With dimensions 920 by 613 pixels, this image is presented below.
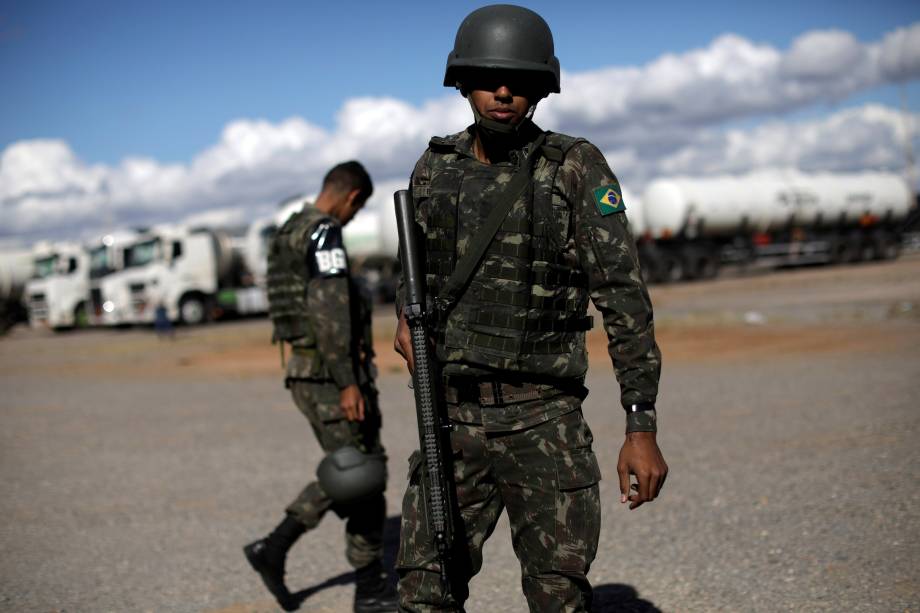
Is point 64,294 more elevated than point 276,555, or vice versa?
point 64,294

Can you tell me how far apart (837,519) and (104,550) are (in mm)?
3998

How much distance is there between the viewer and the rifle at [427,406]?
8.61 ft

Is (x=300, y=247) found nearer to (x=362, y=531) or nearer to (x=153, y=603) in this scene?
(x=362, y=531)

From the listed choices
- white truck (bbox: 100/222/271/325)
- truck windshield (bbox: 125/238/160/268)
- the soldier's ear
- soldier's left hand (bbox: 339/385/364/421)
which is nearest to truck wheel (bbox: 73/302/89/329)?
white truck (bbox: 100/222/271/325)

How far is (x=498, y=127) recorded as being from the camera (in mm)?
2719

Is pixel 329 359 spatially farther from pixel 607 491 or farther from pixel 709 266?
pixel 709 266

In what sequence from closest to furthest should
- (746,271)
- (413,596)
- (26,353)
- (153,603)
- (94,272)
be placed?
(413,596) < (153,603) < (26,353) < (94,272) < (746,271)

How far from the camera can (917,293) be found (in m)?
21.3

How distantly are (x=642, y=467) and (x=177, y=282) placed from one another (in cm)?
2802

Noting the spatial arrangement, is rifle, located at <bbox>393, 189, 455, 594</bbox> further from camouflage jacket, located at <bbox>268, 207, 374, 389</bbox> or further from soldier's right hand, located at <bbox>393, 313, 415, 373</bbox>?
camouflage jacket, located at <bbox>268, 207, 374, 389</bbox>

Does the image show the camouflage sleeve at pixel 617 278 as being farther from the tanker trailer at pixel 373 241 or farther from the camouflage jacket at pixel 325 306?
the tanker trailer at pixel 373 241

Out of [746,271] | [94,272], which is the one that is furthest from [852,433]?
[746,271]

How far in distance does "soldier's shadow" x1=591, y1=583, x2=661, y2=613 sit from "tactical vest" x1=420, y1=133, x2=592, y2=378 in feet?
5.81

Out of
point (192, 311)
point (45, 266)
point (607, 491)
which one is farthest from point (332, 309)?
point (45, 266)
